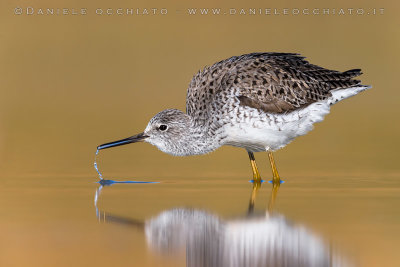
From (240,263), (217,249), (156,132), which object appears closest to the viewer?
(240,263)

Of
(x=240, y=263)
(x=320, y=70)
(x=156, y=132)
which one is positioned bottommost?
(x=240, y=263)

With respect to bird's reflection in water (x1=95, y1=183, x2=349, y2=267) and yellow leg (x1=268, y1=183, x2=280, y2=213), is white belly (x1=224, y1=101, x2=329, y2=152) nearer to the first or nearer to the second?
yellow leg (x1=268, y1=183, x2=280, y2=213)

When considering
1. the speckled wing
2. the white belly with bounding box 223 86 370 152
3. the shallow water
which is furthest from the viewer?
the speckled wing

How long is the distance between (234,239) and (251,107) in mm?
5309

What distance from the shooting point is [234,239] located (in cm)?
1121

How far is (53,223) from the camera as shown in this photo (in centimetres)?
1230

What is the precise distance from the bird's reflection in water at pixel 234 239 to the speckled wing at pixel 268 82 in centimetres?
366

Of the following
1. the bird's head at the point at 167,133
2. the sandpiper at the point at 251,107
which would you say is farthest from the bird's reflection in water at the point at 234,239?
the bird's head at the point at 167,133

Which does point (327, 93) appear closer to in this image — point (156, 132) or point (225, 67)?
point (225, 67)

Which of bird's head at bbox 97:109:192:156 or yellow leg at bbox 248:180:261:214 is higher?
bird's head at bbox 97:109:192:156

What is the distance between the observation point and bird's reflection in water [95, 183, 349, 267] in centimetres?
1016

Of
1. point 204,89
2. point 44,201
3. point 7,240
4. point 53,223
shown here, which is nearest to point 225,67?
point 204,89

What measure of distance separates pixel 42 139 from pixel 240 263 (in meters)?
13.2

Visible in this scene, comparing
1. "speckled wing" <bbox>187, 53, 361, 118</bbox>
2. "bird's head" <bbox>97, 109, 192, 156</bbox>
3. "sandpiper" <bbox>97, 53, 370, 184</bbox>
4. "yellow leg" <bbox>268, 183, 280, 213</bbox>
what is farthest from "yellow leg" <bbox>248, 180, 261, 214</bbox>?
"bird's head" <bbox>97, 109, 192, 156</bbox>
